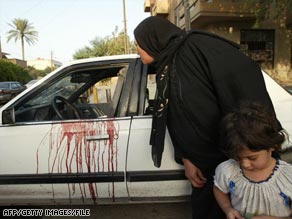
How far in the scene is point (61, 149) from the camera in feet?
8.04

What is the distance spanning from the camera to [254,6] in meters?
10.4

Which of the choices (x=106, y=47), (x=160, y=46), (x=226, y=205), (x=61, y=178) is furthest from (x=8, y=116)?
(x=106, y=47)

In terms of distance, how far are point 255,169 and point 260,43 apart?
42.5 ft

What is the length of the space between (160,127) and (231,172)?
1.59 ft

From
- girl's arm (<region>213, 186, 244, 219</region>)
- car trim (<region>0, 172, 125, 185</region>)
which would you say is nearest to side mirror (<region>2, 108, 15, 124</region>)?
car trim (<region>0, 172, 125, 185</region>)

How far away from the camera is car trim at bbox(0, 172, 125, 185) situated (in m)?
2.42

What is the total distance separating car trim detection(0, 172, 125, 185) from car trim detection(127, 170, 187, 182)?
79mm

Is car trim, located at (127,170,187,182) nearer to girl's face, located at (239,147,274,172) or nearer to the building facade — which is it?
girl's face, located at (239,147,274,172)

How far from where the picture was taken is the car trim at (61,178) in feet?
7.93

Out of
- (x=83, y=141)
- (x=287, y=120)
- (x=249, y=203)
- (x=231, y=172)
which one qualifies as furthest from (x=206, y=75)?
(x=83, y=141)

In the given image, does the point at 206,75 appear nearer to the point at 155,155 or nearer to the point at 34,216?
the point at 155,155

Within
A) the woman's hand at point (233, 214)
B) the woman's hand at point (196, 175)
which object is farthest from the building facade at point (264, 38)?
the woman's hand at point (233, 214)

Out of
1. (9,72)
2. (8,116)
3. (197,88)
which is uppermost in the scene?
(9,72)

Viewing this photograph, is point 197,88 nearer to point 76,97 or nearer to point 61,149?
point 61,149
